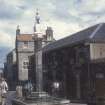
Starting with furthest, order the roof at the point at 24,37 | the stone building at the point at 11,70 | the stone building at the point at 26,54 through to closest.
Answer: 1. the stone building at the point at 11,70
2. the roof at the point at 24,37
3. the stone building at the point at 26,54

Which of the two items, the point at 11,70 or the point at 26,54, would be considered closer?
the point at 26,54

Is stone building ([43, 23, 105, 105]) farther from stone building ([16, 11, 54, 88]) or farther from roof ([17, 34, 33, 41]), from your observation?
roof ([17, 34, 33, 41])

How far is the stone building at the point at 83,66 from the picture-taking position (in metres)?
59.5

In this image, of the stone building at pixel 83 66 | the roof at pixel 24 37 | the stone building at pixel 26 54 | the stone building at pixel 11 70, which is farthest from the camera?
the stone building at pixel 11 70

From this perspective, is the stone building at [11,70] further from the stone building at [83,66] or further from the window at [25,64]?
the stone building at [83,66]

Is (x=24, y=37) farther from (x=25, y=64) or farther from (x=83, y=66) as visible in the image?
(x=83, y=66)

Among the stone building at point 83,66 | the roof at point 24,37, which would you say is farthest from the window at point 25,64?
the stone building at point 83,66

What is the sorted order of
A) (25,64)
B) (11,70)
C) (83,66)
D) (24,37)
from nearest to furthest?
(83,66)
(25,64)
(24,37)
(11,70)

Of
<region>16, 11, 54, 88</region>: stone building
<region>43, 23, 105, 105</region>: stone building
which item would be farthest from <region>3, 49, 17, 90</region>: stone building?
<region>43, 23, 105, 105</region>: stone building

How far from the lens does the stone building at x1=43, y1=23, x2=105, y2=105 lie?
59.5m

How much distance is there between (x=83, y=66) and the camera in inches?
2500

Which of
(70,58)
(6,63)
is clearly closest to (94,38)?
(70,58)

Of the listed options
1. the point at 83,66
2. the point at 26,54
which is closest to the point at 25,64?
the point at 26,54

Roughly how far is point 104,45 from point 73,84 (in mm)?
9353
